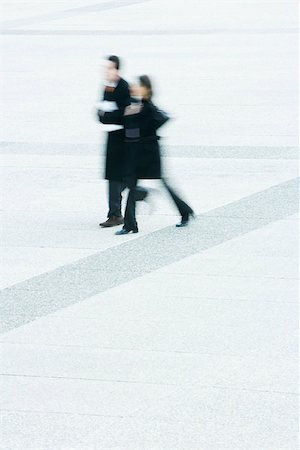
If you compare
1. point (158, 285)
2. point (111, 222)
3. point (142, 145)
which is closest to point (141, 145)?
point (142, 145)

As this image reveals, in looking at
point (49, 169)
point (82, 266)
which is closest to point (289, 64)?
point (49, 169)

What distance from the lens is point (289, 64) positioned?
25141 millimetres

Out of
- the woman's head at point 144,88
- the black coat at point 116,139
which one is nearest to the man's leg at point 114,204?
the black coat at point 116,139

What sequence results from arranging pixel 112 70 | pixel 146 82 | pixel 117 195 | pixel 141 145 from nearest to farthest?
pixel 146 82 → pixel 141 145 → pixel 112 70 → pixel 117 195

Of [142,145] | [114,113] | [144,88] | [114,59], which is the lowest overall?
[142,145]

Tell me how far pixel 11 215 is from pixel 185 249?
2.49 metres

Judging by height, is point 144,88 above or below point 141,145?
above

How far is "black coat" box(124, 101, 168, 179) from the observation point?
11086mm

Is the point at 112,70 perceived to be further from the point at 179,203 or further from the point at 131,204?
the point at 179,203

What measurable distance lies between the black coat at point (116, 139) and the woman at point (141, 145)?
0.12 meters

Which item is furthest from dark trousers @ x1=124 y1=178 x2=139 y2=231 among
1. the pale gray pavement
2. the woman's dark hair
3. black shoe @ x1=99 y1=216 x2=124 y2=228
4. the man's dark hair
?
the man's dark hair

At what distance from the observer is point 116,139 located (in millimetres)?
11469

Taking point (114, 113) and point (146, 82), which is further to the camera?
point (114, 113)

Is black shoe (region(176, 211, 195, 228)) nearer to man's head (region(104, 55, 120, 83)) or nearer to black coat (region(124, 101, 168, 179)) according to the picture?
black coat (region(124, 101, 168, 179))
